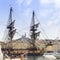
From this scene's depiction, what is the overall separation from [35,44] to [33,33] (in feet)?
20.2

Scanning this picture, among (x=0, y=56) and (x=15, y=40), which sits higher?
(x=15, y=40)

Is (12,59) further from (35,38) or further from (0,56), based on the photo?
(35,38)

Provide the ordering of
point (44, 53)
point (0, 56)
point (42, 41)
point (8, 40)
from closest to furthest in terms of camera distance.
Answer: point (0, 56), point (8, 40), point (44, 53), point (42, 41)

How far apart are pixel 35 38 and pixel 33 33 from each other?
2919 mm

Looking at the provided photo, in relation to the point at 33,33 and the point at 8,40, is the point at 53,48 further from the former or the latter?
the point at 8,40

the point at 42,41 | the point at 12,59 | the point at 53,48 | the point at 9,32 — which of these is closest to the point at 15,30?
the point at 9,32

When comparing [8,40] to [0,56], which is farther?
[8,40]

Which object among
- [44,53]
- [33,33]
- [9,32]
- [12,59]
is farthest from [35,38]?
[12,59]

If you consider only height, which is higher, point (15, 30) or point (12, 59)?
point (15, 30)

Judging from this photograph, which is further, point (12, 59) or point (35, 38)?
point (35, 38)

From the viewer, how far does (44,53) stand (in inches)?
4402

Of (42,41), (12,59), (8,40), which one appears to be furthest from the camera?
(42,41)

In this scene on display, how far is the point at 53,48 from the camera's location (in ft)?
449

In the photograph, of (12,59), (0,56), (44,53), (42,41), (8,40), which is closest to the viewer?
(0,56)
